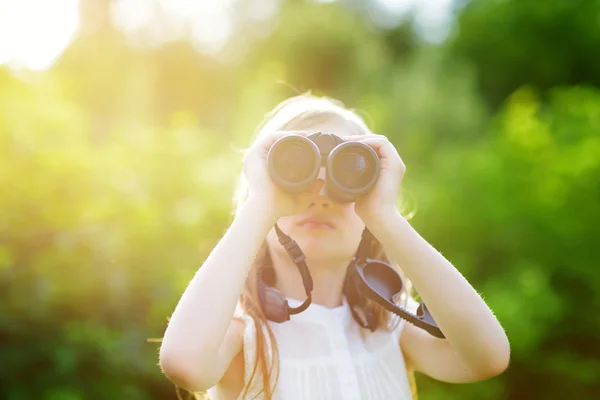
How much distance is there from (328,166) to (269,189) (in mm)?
148

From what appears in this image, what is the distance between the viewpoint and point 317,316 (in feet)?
4.97

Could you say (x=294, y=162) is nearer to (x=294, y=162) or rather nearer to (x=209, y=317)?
(x=294, y=162)

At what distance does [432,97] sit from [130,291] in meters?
5.36

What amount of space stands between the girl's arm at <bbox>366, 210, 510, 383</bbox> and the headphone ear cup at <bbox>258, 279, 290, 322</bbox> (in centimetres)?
27

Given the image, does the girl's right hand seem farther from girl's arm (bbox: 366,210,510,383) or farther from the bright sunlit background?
the bright sunlit background

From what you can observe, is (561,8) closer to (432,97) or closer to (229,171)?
(432,97)

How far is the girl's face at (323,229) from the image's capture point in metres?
1.51

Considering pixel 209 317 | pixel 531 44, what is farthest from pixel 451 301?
pixel 531 44

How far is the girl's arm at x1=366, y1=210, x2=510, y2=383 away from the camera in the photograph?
1349 mm

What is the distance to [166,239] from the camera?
3611 mm

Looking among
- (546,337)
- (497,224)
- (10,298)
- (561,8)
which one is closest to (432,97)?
(497,224)

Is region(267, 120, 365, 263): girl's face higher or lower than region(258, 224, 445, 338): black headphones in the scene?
higher

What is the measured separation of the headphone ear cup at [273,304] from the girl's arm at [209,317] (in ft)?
0.42

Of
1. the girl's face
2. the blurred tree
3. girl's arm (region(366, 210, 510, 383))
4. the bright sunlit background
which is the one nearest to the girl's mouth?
the girl's face
